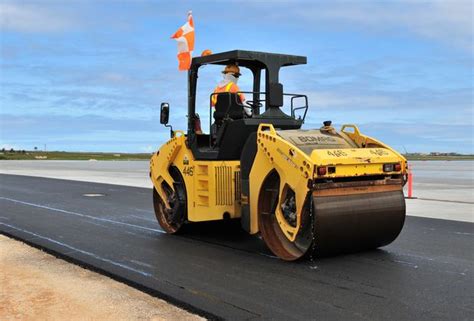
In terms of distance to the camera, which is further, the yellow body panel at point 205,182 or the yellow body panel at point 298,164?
the yellow body panel at point 205,182

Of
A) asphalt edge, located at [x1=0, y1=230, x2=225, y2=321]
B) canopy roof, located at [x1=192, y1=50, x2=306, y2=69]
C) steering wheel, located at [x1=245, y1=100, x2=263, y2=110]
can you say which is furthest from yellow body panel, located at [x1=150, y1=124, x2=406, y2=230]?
asphalt edge, located at [x1=0, y1=230, x2=225, y2=321]

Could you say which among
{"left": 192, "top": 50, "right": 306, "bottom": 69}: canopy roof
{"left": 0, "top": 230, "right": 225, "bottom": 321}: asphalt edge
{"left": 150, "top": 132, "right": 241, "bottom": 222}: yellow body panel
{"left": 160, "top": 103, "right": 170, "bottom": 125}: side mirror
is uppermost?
{"left": 192, "top": 50, "right": 306, "bottom": 69}: canopy roof

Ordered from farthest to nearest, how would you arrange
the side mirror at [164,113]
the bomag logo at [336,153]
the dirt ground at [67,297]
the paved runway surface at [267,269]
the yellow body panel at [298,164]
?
the side mirror at [164,113]
the bomag logo at [336,153]
the yellow body panel at [298,164]
the paved runway surface at [267,269]
the dirt ground at [67,297]

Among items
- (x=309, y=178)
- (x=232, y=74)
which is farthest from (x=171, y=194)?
(x=309, y=178)

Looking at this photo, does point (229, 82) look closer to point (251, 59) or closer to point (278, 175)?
point (251, 59)

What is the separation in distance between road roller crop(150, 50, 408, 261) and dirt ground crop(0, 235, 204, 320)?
6.96 feet

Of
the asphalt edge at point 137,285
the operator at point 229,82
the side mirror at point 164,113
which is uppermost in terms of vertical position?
the operator at point 229,82

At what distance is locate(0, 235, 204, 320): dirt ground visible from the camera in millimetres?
4629

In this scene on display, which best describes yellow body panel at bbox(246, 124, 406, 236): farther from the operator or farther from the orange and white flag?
the orange and white flag

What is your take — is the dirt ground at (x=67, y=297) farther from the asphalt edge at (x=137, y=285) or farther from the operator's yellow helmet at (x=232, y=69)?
the operator's yellow helmet at (x=232, y=69)

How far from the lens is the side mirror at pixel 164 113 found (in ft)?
→ 28.1

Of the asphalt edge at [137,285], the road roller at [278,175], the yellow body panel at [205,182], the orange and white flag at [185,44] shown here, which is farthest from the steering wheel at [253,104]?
the asphalt edge at [137,285]

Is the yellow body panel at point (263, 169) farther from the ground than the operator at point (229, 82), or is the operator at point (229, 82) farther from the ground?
the operator at point (229, 82)

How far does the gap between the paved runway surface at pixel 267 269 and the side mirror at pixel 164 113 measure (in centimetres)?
193
